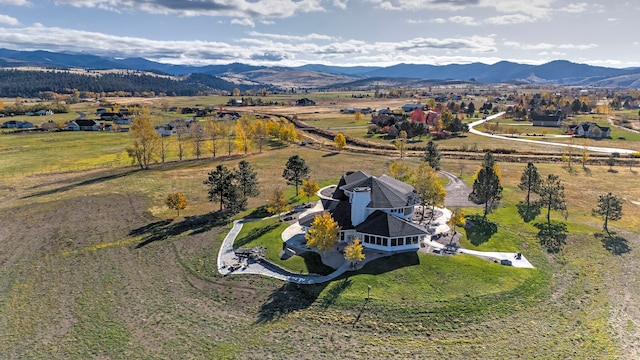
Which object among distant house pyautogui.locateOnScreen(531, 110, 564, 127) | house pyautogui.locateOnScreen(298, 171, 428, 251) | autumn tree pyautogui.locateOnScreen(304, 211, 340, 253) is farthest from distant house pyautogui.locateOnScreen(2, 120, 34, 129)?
distant house pyautogui.locateOnScreen(531, 110, 564, 127)

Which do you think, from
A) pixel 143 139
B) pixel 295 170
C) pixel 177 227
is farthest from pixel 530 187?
pixel 143 139

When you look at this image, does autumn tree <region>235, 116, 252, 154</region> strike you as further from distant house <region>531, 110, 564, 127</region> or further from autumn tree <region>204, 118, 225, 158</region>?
distant house <region>531, 110, 564, 127</region>

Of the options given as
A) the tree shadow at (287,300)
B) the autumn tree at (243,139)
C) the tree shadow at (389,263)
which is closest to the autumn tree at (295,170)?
the tree shadow at (389,263)

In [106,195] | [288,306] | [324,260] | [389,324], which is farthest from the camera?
[106,195]

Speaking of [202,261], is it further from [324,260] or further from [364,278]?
[364,278]

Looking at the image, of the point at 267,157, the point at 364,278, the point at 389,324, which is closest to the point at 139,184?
the point at 267,157
